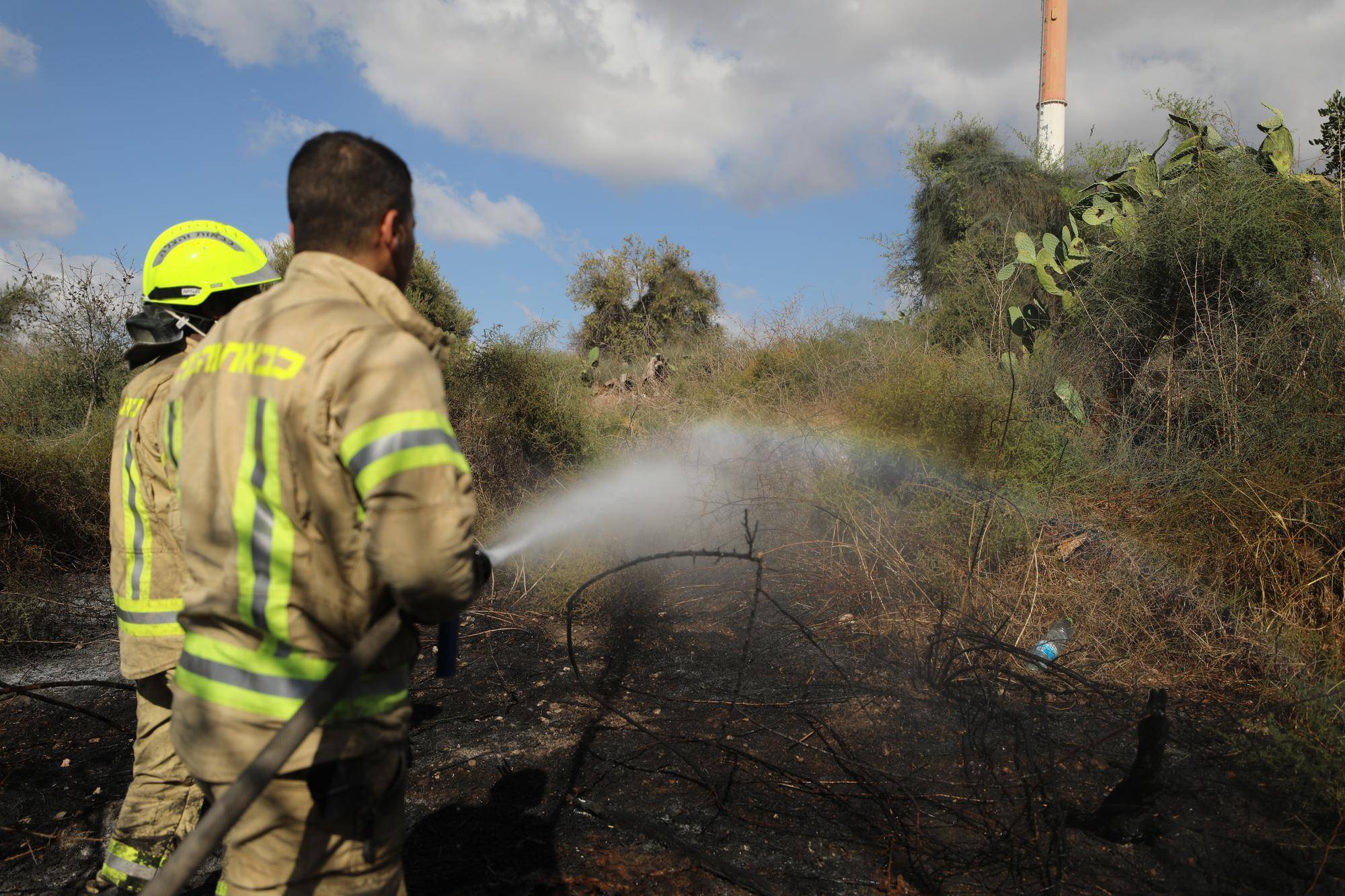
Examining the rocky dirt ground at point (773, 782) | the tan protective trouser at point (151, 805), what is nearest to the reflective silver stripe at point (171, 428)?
the tan protective trouser at point (151, 805)

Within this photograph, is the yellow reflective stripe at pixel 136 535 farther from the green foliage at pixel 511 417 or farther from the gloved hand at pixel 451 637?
the green foliage at pixel 511 417

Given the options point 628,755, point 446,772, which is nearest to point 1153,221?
point 628,755

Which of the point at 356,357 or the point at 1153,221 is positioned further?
the point at 1153,221

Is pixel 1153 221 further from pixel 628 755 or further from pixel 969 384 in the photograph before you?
pixel 628 755

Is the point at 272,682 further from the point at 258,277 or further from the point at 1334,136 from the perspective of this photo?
the point at 1334,136

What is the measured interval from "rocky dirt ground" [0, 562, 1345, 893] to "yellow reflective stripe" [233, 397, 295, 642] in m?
1.78

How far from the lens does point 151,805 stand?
2.38 m

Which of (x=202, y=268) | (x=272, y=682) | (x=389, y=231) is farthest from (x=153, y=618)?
(x=389, y=231)

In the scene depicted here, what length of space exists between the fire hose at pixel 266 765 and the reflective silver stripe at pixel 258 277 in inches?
67.6

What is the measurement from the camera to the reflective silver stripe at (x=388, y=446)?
1.29 metres

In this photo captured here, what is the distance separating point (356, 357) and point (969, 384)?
19.2ft

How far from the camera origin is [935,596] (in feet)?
17.1

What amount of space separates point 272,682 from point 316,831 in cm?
28

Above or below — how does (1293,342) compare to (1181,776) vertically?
above
